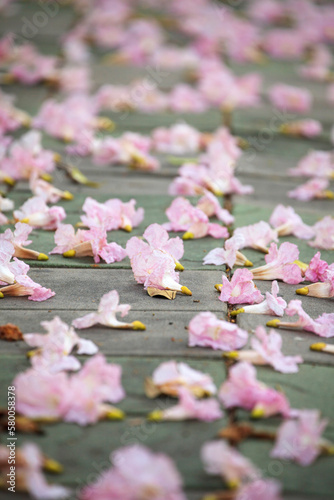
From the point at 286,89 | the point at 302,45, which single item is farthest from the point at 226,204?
the point at 302,45

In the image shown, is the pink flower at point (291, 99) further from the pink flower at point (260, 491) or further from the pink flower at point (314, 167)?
the pink flower at point (260, 491)

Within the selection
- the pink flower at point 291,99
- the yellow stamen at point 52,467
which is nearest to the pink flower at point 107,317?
the yellow stamen at point 52,467

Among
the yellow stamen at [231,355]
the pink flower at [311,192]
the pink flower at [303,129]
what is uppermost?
the pink flower at [303,129]

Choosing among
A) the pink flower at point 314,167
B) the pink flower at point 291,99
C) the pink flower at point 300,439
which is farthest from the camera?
the pink flower at point 291,99

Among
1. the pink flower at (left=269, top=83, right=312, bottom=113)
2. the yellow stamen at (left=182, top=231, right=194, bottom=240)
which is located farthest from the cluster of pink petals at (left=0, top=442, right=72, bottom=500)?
the pink flower at (left=269, top=83, right=312, bottom=113)

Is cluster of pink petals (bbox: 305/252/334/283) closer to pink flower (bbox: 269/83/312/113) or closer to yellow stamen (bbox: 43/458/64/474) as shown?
yellow stamen (bbox: 43/458/64/474)

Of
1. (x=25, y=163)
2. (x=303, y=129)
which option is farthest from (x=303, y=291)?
(x=303, y=129)

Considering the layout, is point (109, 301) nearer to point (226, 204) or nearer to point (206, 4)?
point (226, 204)

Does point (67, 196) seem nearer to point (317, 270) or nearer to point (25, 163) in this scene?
point (25, 163)
